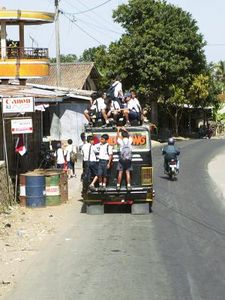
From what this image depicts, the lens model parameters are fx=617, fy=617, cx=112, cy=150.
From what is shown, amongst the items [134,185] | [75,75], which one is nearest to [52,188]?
[134,185]

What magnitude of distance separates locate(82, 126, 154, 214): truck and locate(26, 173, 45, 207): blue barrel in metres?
1.39

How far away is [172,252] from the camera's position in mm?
11312

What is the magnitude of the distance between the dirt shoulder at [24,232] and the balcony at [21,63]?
54.2 ft

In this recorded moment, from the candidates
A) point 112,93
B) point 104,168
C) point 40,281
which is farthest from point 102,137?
point 40,281

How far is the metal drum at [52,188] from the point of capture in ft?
56.8

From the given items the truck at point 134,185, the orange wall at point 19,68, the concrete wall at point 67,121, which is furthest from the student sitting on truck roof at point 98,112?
the concrete wall at point 67,121

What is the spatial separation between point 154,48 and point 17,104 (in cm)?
3708

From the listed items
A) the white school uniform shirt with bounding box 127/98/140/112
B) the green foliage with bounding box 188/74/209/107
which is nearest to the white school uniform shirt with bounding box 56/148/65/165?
the white school uniform shirt with bounding box 127/98/140/112

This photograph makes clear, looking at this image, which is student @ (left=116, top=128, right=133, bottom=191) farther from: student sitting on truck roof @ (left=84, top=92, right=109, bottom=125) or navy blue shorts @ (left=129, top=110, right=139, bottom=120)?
student sitting on truck roof @ (left=84, top=92, right=109, bottom=125)

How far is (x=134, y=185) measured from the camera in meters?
16.5

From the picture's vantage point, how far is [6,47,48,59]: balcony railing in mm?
34531

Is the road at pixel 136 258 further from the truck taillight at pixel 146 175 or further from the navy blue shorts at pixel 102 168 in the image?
the navy blue shorts at pixel 102 168

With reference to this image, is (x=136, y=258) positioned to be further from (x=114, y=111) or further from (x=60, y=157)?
(x=60, y=157)

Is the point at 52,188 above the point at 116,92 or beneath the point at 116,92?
beneath
